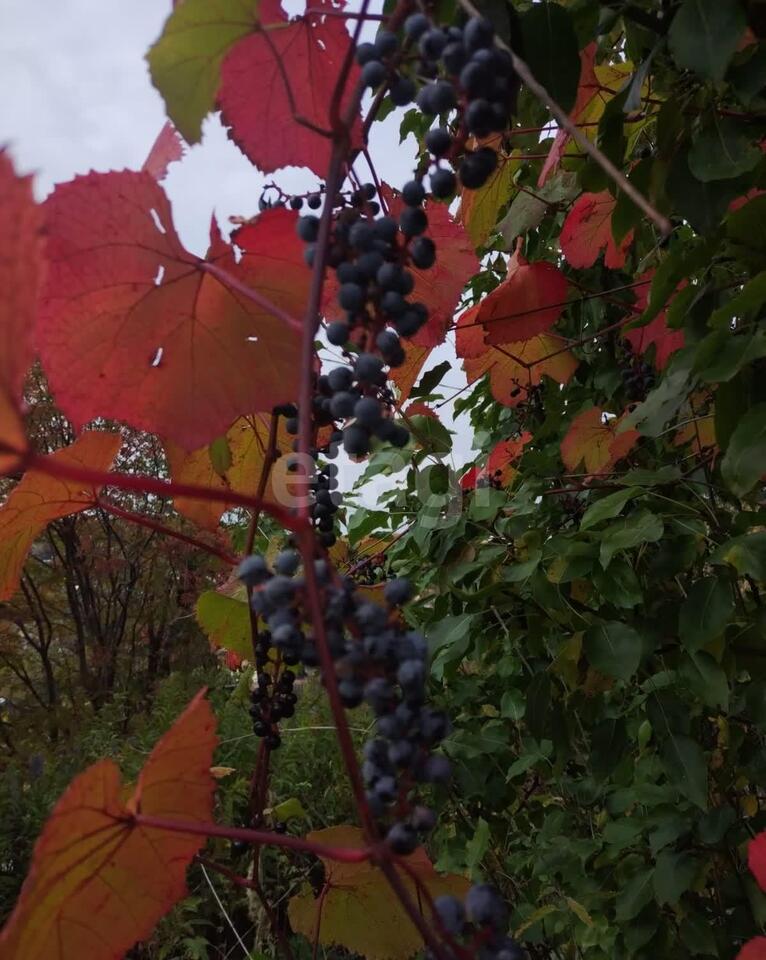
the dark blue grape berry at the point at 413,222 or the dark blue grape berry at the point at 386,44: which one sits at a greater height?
the dark blue grape berry at the point at 386,44

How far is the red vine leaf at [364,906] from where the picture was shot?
2.11 ft

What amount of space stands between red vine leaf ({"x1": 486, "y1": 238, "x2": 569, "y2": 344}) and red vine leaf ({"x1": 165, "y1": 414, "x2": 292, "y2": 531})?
0.42 meters

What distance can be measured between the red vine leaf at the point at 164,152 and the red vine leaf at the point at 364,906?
600 mm

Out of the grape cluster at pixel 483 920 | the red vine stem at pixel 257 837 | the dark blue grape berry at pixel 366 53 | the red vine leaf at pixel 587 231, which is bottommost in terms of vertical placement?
the grape cluster at pixel 483 920

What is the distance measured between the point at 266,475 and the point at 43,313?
0.18 metres

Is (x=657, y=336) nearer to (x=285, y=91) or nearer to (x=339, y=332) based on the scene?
(x=285, y=91)

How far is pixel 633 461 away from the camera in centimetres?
152

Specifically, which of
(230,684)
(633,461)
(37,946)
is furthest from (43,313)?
(230,684)

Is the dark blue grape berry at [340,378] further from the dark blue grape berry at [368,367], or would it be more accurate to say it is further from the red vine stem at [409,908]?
the red vine stem at [409,908]

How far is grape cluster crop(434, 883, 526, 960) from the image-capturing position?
0.99ft

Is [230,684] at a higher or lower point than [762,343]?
higher

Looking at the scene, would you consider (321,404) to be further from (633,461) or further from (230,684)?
(230,684)

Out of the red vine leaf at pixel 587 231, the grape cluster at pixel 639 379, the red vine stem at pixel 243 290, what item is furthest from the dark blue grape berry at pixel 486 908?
the grape cluster at pixel 639 379

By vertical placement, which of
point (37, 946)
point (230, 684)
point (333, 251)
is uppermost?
point (230, 684)
